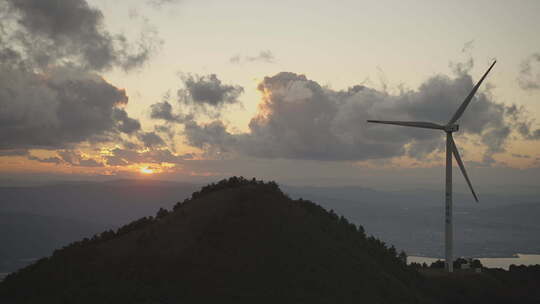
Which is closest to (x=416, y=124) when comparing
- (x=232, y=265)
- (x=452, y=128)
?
(x=452, y=128)

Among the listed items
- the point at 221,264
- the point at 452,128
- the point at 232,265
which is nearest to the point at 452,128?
the point at 452,128

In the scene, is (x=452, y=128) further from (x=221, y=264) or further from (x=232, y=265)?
(x=221, y=264)

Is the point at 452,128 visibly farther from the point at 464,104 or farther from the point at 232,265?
the point at 232,265

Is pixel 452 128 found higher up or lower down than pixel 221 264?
higher up

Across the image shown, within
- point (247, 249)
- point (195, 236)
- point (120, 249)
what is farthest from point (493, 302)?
point (120, 249)

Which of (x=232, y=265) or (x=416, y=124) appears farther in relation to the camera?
(x=416, y=124)

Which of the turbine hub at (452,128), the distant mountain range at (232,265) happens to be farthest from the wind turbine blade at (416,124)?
the distant mountain range at (232,265)

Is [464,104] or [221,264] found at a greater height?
[464,104]

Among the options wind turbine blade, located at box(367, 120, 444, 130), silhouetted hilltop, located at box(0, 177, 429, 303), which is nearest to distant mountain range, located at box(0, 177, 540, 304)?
silhouetted hilltop, located at box(0, 177, 429, 303)

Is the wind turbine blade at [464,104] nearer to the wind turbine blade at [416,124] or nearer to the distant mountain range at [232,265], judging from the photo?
the wind turbine blade at [416,124]

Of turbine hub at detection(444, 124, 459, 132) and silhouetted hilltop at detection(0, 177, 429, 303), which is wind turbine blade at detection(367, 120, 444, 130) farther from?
silhouetted hilltop at detection(0, 177, 429, 303)
